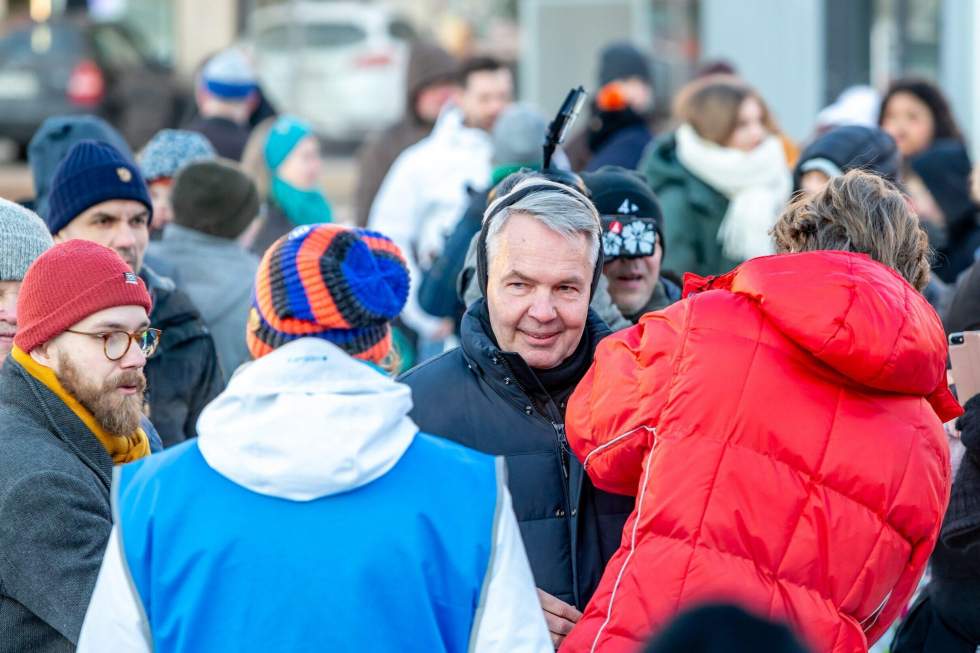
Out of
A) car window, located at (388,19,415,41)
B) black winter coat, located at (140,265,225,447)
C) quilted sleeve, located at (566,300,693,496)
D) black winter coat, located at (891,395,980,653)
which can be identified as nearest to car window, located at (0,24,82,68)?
car window, located at (388,19,415,41)

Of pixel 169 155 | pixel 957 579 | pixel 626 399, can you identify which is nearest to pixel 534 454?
pixel 626 399

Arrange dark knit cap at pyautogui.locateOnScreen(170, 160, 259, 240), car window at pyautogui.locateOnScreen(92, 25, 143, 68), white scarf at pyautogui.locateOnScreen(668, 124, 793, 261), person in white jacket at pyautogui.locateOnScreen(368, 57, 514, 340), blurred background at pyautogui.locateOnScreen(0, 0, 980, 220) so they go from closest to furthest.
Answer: dark knit cap at pyautogui.locateOnScreen(170, 160, 259, 240) → white scarf at pyautogui.locateOnScreen(668, 124, 793, 261) → person in white jacket at pyautogui.locateOnScreen(368, 57, 514, 340) → blurred background at pyautogui.locateOnScreen(0, 0, 980, 220) → car window at pyautogui.locateOnScreen(92, 25, 143, 68)

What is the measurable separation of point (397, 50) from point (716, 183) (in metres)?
14.5

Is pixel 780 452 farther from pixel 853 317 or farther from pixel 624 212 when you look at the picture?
pixel 624 212

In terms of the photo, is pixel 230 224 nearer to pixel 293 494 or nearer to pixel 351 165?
pixel 293 494

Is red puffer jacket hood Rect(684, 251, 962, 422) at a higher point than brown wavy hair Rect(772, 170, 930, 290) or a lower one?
lower

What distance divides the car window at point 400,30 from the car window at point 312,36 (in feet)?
1.28

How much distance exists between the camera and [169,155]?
21.5ft

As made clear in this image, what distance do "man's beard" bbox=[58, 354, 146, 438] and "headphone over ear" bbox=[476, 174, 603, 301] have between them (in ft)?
2.75

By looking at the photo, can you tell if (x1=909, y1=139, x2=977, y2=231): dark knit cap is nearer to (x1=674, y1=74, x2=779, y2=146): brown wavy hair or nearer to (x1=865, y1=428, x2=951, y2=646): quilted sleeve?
(x1=674, y1=74, x2=779, y2=146): brown wavy hair

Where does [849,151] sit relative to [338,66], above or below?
above

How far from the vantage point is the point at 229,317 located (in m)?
5.64

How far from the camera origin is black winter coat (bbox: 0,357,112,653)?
3195 millimetres

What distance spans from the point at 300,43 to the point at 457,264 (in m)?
16.6
